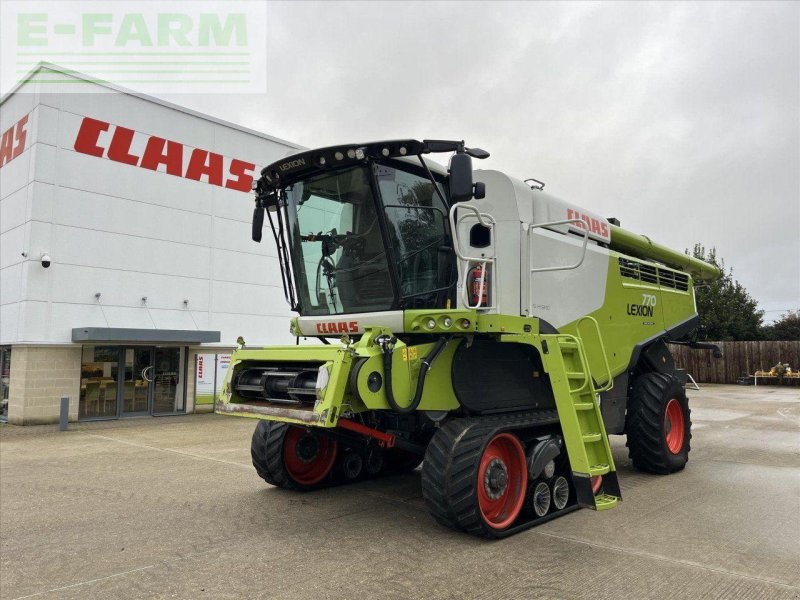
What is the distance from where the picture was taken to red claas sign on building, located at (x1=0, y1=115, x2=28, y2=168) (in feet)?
45.9

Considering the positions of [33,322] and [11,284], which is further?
[11,284]

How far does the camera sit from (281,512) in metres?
5.47

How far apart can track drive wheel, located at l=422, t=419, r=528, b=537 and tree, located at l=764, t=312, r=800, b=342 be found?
35717mm

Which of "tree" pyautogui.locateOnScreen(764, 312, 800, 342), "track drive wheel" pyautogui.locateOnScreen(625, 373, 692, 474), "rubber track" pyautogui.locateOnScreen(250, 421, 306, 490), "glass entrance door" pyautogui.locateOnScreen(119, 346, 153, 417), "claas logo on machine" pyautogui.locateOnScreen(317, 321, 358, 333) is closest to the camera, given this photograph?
"claas logo on machine" pyautogui.locateOnScreen(317, 321, 358, 333)

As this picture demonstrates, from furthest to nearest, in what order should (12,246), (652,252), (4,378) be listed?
(4,378) → (12,246) → (652,252)

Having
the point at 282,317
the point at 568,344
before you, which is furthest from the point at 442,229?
the point at 282,317

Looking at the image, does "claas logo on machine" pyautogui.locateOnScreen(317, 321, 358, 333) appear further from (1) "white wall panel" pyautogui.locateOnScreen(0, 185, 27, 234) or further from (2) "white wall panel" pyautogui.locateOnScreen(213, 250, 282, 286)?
(2) "white wall panel" pyautogui.locateOnScreen(213, 250, 282, 286)

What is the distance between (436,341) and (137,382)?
1188 cm

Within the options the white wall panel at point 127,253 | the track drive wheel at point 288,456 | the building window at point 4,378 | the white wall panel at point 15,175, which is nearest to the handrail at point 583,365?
the track drive wheel at point 288,456

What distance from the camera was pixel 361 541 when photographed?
4.66m

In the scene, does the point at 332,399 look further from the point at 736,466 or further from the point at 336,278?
the point at 736,466

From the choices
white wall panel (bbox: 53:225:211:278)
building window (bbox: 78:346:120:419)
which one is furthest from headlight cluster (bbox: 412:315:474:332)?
building window (bbox: 78:346:120:419)

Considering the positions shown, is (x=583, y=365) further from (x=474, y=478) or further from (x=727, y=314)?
(x=727, y=314)

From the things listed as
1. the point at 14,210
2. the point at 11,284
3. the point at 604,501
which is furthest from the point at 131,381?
the point at 604,501
